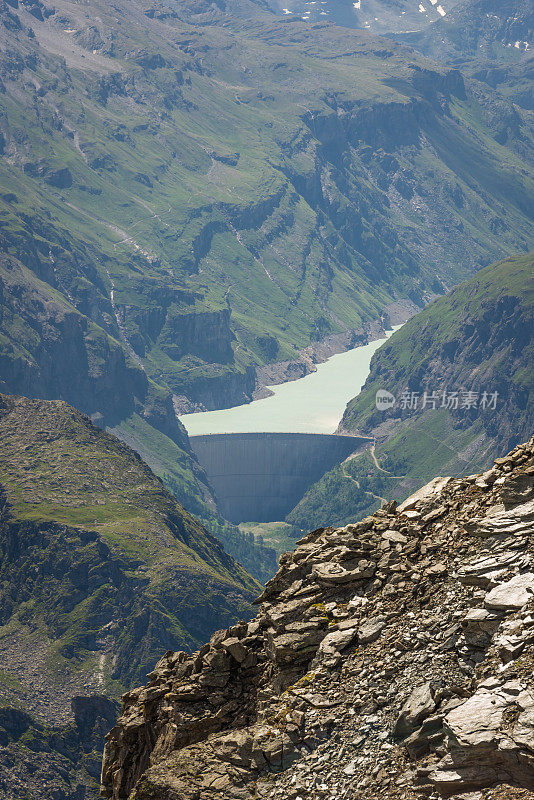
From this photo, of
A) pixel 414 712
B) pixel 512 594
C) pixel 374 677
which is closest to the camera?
pixel 414 712

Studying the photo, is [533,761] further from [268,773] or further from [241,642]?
[241,642]

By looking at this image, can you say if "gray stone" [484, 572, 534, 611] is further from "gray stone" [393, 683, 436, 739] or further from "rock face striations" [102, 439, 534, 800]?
"gray stone" [393, 683, 436, 739]

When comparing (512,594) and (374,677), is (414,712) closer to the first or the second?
(374,677)

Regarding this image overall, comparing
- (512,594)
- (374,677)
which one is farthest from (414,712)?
(512,594)

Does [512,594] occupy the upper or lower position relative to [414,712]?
upper

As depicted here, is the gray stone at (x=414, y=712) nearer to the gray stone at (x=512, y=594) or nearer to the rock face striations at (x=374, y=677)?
the rock face striations at (x=374, y=677)

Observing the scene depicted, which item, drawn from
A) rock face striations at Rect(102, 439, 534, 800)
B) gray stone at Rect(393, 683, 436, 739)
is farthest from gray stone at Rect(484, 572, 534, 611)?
gray stone at Rect(393, 683, 436, 739)

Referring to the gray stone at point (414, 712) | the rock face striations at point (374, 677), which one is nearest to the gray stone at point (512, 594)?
the rock face striations at point (374, 677)

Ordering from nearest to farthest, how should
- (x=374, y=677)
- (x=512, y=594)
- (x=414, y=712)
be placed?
(x=414, y=712), (x=512, y=594), (x=374, y=677)
